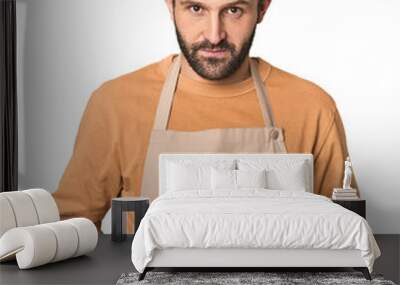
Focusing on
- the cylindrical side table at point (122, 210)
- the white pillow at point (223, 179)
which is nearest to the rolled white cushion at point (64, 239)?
the cylindrical side table at point (122, 210)

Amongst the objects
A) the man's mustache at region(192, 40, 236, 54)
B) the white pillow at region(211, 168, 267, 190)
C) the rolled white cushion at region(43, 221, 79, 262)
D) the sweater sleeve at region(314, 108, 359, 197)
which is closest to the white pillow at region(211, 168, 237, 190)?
the white pillow at region(211, 168, 267, 190)

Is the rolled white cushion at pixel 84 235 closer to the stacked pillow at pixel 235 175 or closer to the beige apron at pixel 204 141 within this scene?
the stacked pillow at pixel 235 175

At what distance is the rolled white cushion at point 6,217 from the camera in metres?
5.69

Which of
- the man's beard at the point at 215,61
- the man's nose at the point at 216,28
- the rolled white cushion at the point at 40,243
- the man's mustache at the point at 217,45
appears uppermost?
the man's nose at the point at 216,28

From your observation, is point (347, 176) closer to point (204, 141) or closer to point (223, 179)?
point (223, 179)

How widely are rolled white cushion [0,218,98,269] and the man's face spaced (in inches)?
95.4

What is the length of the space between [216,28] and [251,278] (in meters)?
3.06

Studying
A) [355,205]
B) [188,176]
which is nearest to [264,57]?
[188,176]

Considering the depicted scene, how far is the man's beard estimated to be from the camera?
293 inches

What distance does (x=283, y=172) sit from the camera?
22.7ft

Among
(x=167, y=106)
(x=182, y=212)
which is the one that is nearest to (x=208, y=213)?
(x=182, y=212)

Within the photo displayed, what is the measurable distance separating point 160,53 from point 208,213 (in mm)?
2896

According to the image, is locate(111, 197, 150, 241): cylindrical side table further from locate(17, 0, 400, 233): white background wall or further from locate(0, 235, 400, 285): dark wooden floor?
locate(17, 0, 400, 233): white background wall

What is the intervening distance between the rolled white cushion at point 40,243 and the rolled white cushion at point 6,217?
11 centimetres
